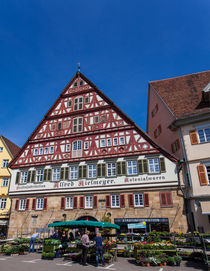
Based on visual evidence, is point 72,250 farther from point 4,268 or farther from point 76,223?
point 4,268

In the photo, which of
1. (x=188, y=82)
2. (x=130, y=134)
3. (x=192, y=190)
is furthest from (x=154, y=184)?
(x=188, y=82)

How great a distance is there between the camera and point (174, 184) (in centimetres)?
1808

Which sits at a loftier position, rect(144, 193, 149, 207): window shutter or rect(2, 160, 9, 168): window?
rect(2, 160, 9, 168): window

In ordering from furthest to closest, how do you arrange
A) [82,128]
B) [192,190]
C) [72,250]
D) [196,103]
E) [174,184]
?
[82,128] → [196,103] → [174,184] → [192,190] → [72,250]

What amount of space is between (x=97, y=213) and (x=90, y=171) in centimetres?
391

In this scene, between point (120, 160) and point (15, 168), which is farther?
point (15, 168)

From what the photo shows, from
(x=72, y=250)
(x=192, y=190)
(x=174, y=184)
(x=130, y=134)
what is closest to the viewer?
(x=72, y=250)

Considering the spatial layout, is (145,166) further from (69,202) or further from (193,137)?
(69,202)

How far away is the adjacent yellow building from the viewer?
24.8 meters

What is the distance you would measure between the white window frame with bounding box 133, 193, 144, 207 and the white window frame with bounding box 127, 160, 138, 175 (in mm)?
1910

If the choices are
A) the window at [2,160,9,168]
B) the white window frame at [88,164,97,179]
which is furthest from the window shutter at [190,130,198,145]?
the window at [2,160,9,168]

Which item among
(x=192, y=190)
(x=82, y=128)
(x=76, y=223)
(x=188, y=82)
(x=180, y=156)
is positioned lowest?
(x=76, y=223)

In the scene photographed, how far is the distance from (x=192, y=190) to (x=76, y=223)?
9464 millimetres

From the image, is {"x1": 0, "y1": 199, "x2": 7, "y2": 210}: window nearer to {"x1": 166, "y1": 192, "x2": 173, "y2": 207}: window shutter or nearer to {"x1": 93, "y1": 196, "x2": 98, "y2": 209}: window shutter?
{"x1": 93, "y1": 196, "x2": 98, "y2": 209}: window shutter
